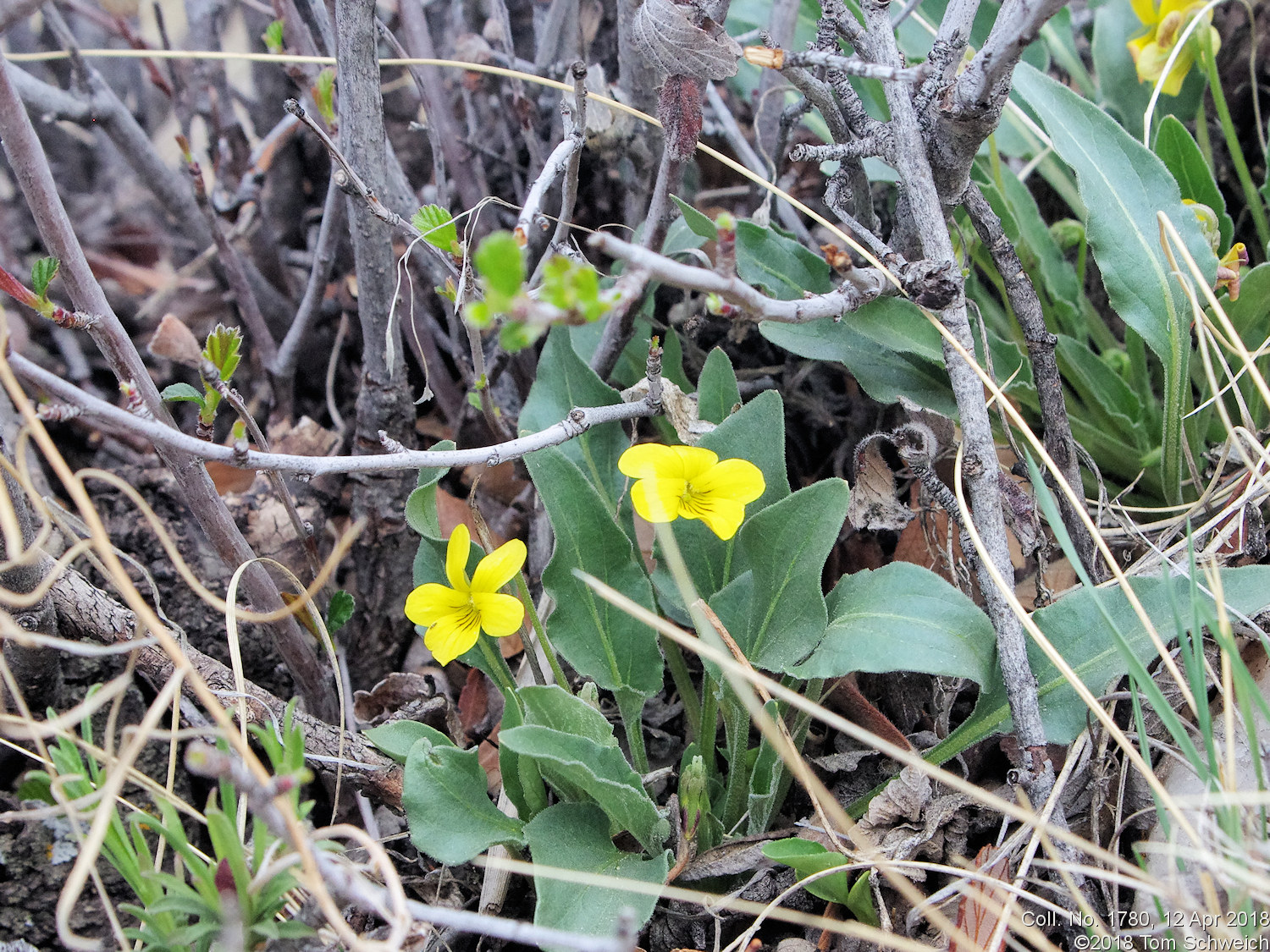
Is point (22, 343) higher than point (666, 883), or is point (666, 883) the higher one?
point (22, 343)

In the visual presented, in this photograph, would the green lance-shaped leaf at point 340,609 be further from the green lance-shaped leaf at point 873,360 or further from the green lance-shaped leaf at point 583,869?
the green lance-shaped leaf at point 873,360

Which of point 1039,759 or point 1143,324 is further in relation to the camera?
point 1143,324

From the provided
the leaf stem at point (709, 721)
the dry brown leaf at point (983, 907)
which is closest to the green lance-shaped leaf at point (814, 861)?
the dry brown leaf at point (983, 907)

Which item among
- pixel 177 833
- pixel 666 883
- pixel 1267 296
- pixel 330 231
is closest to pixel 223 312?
pixel 330 231

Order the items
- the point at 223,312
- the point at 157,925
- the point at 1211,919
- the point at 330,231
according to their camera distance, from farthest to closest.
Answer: the point at 223,312 → the point at 330,231 → the point at 157,925 → the point at 1211,919

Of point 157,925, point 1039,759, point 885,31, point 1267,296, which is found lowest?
point 157,925

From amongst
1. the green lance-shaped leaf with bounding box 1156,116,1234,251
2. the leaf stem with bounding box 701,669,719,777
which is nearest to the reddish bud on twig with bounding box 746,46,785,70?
the leaf stem with bounding box 701,669,719,777

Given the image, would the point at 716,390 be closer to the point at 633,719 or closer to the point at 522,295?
the point at 633,719

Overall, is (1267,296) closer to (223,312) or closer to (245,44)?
(223,312)

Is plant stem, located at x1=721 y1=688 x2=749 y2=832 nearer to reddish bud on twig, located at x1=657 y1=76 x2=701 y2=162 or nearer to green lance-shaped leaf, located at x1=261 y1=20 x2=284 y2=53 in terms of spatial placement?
reddish bud on twig, located at x1=657 y1=76 x2=701 y2=162
